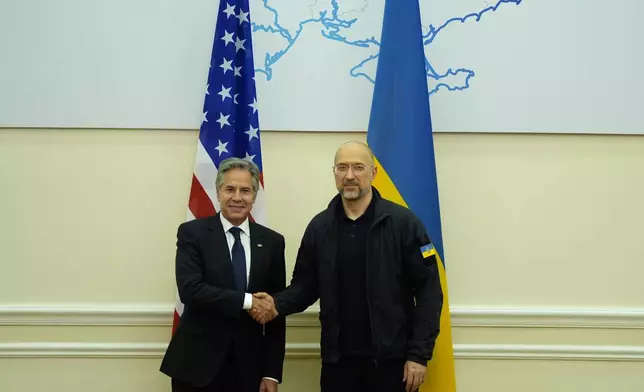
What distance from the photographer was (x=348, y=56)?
262 centimetres

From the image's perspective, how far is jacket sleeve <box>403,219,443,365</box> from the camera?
1.89 metres

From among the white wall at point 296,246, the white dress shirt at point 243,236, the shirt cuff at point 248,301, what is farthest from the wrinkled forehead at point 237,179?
the white wall at point 296,246

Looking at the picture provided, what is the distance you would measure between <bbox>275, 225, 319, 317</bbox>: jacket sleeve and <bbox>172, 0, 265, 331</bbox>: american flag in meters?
0.43

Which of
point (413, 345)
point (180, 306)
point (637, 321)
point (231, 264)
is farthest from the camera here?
point (637, 321)

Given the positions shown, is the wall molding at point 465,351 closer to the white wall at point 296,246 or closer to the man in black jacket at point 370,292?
the white wall at point 296,246

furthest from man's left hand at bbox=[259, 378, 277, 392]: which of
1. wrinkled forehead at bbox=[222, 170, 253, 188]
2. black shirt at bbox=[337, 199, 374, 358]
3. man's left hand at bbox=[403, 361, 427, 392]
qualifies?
wrinkled forehead at bbox=[222, 170, 253, 188]

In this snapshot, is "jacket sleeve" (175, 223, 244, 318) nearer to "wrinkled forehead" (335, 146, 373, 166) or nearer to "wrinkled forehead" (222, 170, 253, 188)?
"wrinkled forehead" (222, 170, 253, 188)

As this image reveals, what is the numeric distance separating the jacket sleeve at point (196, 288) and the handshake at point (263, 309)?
6 cm

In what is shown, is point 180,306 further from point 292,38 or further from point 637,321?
point 637,321

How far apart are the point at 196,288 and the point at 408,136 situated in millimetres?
1120

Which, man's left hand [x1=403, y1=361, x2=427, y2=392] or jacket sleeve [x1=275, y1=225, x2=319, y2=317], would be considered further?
jacket sleeve [x1=275, y1=225, x2=319, y2=317]

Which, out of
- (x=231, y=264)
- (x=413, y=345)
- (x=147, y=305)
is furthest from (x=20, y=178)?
(x=413, y=345)

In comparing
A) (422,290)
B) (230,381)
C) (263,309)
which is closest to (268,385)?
(230,381)

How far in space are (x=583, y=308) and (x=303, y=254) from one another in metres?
1.45
